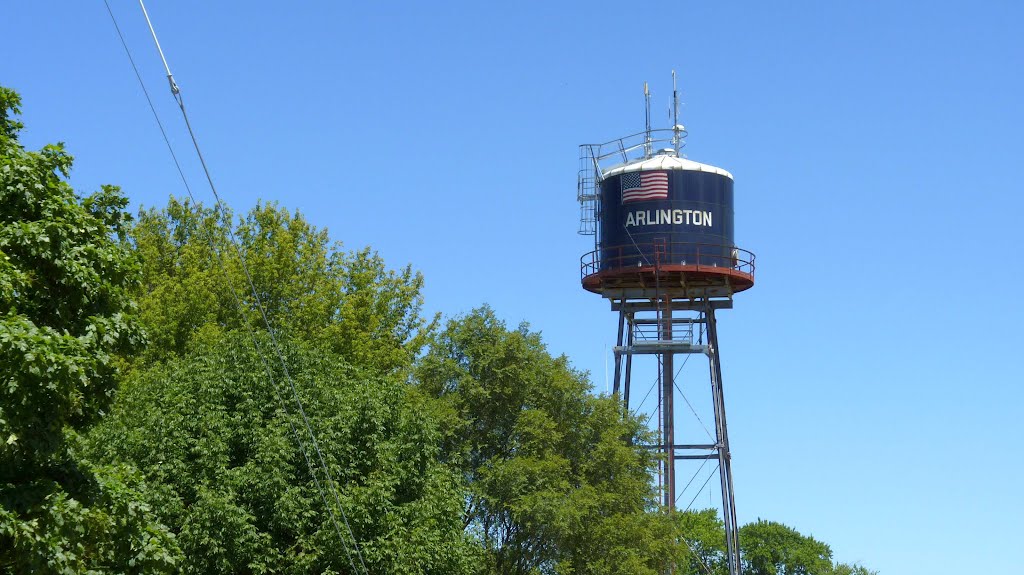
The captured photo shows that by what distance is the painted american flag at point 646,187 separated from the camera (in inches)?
2026

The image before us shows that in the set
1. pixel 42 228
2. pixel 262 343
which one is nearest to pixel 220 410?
pixel 262 343

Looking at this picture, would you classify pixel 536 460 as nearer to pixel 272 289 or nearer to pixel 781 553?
pixel 272 289

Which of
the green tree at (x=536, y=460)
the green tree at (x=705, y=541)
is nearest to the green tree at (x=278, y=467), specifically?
the green tree at (x=536, y=460)

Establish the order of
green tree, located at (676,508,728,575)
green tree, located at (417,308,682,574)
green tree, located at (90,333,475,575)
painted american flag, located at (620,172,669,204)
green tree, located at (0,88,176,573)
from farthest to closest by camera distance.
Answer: green tree, located at (676,508,728,575) → painted american flag, located at (620,172,669,204) → green tree, located at (417,308,682,574) → green tree, located at (90,333,475,575) → green tree, located at (0,88,176,573)

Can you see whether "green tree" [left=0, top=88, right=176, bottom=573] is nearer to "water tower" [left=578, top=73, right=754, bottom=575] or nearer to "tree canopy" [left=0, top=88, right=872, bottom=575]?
"tree canopy" [left=0, top=88, right=872, bottom=575]

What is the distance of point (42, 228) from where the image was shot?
2061cm

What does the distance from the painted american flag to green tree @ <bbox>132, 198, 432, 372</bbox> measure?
356 inches

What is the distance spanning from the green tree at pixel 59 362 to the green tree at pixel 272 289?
66.2ft

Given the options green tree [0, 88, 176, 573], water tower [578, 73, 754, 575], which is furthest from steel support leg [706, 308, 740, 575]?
green tree [0, 88, 176, 573]

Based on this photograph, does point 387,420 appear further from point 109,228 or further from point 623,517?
point 109,228

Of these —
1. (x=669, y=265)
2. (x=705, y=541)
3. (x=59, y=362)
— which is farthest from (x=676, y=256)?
(x=705, y=541)

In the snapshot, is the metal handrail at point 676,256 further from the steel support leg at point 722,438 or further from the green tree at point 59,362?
the green tree at point 59,362

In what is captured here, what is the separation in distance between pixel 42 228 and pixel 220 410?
47.1 feet

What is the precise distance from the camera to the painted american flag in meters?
51.5
